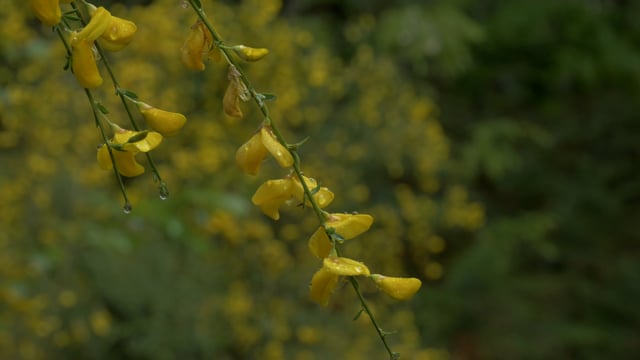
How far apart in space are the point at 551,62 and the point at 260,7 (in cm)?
185

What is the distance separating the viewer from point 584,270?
519 centimetres

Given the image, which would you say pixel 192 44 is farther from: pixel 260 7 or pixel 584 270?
pixel 584 270

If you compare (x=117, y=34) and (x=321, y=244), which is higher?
(x=117, y=34)

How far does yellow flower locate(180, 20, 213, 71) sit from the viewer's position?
30.5 inches

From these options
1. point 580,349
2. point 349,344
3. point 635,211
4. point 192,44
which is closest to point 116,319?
point 349,344

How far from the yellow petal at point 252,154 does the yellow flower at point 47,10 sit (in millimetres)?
168

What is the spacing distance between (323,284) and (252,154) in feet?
0.39

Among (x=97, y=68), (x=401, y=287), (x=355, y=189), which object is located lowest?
(x=355, y=189)

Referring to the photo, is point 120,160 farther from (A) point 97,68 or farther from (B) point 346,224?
(B) point 346,224

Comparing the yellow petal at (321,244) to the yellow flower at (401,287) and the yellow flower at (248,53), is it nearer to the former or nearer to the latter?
the yellow flower at (401,287)

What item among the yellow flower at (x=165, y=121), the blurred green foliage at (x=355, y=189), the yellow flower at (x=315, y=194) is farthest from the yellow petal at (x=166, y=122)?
the blurred green foliage at (x=355, y=189)

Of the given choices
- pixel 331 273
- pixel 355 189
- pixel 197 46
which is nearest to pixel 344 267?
pixel 331 273

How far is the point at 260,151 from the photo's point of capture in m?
0.75

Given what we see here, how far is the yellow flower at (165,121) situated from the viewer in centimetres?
76
